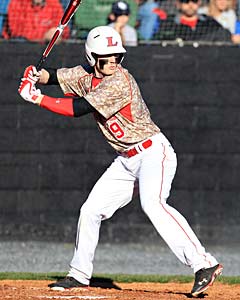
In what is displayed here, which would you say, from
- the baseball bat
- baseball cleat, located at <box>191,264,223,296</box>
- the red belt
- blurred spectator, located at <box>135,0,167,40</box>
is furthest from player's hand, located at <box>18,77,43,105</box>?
blurred spectator, located at <box>135,0,167,40</box>

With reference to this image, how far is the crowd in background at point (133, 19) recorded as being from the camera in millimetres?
10328

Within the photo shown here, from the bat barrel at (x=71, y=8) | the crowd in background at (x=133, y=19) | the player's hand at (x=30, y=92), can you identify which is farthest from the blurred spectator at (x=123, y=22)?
the player's hand at (x=30, y=92)

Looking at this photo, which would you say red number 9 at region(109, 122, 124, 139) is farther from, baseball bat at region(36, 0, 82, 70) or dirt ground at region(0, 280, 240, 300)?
dirt ground at region(0, 280, 240, 300)

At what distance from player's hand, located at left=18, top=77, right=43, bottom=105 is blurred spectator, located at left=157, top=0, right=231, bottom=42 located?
4.06 m

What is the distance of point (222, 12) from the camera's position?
1066 cm

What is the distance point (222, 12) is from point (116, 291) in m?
4.48

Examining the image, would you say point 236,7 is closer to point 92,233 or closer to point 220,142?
point 220,142

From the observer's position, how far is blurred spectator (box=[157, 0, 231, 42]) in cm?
1059

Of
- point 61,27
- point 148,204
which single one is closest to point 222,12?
point 61,27

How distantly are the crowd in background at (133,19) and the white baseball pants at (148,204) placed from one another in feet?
11.8

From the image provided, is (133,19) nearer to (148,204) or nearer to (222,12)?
(222,12)

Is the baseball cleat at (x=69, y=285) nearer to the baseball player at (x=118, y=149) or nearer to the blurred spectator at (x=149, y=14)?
the baseball player at (x=118, y=149)

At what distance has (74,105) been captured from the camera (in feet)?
22.1

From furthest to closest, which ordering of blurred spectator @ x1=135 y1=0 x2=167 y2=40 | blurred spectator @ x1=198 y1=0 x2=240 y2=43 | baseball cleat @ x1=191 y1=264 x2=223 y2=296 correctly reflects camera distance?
blurred spectator @ x1=198 y1=0 x2=240 y2=43 < blurred spectator @ x1=135 y1=0 x2=167 y2=40 < baseball cleat @ x1=191 y1=264 x2=223 y2=296
